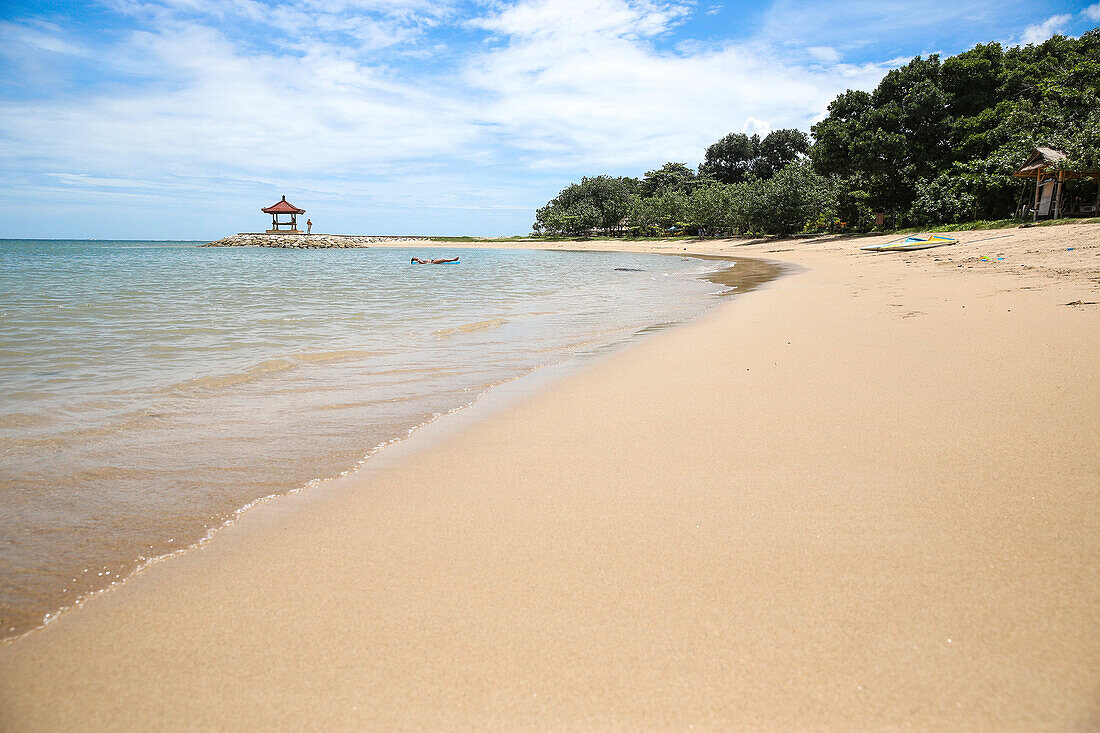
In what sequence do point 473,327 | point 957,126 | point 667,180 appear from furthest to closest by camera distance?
1. point 667,180
2. point 957,126
3. point 473,327

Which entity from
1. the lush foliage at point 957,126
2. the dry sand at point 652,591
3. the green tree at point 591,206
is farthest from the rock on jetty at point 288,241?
the dry sand at point 652,591

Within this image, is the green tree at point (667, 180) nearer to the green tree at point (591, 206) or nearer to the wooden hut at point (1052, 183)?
the green tree at point (591, 206)

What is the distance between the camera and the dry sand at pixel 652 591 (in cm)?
130

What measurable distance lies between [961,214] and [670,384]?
1129 inches

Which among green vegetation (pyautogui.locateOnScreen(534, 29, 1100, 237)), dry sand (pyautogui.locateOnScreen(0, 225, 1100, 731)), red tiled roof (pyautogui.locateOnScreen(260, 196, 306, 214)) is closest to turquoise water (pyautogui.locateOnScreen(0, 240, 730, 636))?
dry sand (pyautogui.locateOnScreen(0, 225, 1100, 731))

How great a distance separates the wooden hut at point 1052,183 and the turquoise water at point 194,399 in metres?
18.7

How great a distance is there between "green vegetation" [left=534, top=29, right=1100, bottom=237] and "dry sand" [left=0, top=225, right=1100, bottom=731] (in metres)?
24.8

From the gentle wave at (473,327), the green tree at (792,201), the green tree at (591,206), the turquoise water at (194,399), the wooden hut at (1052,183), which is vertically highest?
the green tree at (591,206)

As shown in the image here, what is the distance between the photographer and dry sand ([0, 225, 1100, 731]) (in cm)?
130

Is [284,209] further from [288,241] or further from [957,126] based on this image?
[957,126]

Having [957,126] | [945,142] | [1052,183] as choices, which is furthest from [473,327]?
[945,142]

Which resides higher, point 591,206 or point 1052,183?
point 591,206

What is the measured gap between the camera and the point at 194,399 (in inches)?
174

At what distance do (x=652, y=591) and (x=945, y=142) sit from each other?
3812 cm
